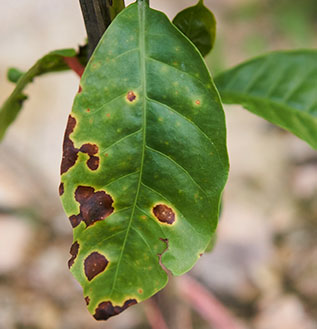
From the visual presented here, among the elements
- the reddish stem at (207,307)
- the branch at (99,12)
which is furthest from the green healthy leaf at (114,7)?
the reddish stem at (207,307)

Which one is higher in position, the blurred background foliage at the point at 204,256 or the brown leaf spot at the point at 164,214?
the brown leaf spot at the point at 164,214

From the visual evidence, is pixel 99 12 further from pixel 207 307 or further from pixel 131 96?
pixel 207 307

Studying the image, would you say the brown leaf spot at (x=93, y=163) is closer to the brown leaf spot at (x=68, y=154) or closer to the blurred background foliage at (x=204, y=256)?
the brown leaf spot at (x=68, y=154)

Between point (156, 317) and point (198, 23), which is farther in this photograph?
point (156, 317)

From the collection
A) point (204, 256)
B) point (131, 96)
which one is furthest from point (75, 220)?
point (204, 256)

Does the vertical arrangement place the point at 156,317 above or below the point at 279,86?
below

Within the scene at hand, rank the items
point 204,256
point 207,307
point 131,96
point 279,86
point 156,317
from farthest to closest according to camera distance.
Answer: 1. point 204,256
2. point 207,307
3. point 156,317
4. point 279,86
5. point 131,96

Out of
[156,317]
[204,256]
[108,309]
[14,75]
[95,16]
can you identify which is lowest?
[204,256]

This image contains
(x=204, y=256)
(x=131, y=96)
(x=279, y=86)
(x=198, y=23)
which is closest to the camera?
(x=131, y=96)
